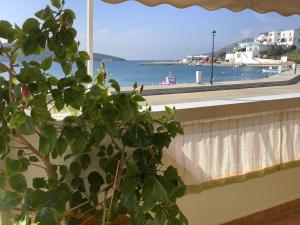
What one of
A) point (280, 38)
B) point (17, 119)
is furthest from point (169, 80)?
point (17, 119)

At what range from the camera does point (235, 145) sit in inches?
95.2

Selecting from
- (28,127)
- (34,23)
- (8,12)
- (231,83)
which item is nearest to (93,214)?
(28,127)

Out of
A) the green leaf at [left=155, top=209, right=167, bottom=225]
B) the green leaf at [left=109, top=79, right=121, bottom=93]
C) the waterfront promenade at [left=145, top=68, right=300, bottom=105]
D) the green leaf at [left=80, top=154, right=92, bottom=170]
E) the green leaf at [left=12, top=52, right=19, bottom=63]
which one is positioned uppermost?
the green leaf at [left=12, top=52, right=19, bottom=63]

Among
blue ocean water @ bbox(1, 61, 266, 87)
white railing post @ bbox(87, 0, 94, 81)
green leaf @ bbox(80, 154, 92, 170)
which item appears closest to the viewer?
green leaf @ bbox(80, 154, 92, 170)

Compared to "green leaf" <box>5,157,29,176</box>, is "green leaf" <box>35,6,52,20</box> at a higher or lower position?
higher

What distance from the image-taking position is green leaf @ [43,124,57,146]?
1.07 m

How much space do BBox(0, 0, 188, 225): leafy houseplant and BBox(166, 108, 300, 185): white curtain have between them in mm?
762

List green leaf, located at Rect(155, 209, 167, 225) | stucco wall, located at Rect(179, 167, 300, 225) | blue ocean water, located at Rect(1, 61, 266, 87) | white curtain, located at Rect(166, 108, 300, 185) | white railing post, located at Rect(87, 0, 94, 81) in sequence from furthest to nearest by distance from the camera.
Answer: stucco wall, located at Rect(179, 167, 300, 225), white curtain, located at Rect(166, 108, 300, 185), white railing post, located at Rect(87, 0, 94, 81), blue ocean water, located at Rect(1, 61, 266, 87), green leaf, located at Rect(155, 209, 167, 225)

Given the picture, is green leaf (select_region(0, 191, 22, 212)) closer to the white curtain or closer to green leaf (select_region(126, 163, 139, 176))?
green leaf (select_region(126, 163, 139, 176))

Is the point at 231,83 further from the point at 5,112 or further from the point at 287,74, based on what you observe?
the point at 5,112

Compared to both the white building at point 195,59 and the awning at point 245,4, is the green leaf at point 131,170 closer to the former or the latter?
the awning at point 245,4

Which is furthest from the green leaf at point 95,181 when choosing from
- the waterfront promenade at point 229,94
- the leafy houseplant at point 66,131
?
the waterfront promenade at point 229,94

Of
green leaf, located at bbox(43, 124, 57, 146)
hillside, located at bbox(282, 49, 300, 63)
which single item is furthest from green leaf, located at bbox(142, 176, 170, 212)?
hillside, located at bbox(282, 49, 300, 63)

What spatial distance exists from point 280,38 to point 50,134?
2073 mm
